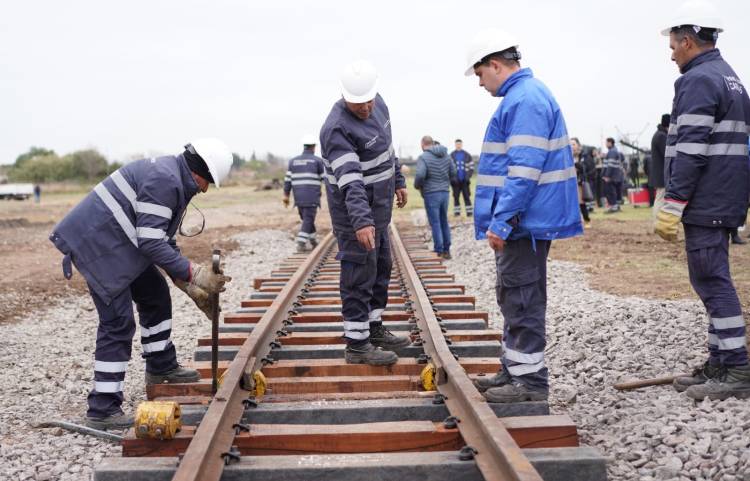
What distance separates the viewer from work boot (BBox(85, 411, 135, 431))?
429 cm

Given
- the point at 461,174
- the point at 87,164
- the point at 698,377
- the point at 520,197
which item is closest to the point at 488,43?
the point at 520,197

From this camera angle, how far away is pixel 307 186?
12.6 m

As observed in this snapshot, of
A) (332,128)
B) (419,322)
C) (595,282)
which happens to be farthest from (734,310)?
(595,282)

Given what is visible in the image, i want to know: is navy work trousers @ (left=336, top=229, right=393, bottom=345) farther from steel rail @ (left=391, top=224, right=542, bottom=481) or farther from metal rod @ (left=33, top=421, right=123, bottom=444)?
metal rod @ (left=33, top=421, right=123, bottom=444)

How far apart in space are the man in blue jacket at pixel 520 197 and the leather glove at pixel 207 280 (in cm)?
157

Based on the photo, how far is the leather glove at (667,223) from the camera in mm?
4277

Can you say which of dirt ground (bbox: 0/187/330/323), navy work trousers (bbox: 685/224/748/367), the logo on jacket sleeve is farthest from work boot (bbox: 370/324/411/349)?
dirt ground (bbox: 0/187/330/323)

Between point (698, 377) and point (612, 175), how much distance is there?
15813 mm

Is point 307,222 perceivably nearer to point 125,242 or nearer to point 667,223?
point 125,242

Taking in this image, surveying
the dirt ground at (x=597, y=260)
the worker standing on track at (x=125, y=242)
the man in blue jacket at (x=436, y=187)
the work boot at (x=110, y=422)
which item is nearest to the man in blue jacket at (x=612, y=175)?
the dirt ground at (x=597, y=260)

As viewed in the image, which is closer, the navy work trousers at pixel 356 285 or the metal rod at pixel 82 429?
the metal rod at pixel 82 429

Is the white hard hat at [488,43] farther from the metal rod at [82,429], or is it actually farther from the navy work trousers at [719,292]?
the metal rod at [82,429]

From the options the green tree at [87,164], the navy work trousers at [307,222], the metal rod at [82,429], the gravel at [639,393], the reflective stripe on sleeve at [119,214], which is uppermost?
the green tree at [87,164]

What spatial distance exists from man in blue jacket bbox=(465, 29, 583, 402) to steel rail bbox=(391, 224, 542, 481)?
0.20m
